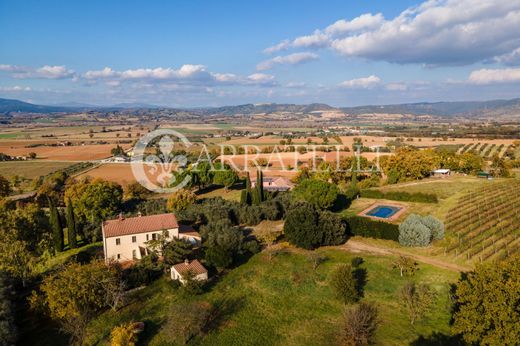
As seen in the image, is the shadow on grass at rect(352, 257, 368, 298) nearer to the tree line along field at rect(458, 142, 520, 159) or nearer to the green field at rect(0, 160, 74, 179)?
the green field at rect(0, 160, 74, 179)

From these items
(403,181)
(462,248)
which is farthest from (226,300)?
(403,181)

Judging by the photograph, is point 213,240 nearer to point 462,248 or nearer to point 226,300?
point 226,300

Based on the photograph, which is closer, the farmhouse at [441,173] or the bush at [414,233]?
the bush at [414,233]

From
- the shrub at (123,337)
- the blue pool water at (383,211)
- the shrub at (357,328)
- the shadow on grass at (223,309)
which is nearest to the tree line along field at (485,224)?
the blue pool water at (383,211)

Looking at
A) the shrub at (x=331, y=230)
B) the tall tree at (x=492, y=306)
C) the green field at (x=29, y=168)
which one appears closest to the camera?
the tall tree at (x=492, y=306)

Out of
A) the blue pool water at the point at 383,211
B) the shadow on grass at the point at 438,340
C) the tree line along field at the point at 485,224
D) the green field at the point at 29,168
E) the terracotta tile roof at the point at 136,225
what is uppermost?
the terracotta tile roof at the point at 136,225

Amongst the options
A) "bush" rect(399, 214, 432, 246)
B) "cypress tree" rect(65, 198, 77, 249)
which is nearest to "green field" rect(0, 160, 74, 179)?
"cypress tree" rect(65, 198, 77, 249)

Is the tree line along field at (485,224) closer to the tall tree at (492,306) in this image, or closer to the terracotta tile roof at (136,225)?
the tall tree at (492,306)
